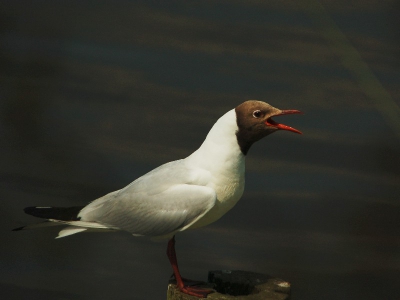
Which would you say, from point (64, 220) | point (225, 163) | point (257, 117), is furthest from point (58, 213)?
point (257, 117)

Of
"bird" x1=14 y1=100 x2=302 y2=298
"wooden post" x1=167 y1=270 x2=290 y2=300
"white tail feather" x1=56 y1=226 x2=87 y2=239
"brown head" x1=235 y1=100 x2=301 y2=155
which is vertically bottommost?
"wooden post" x1=167 y1=270 x2=290 y2=300

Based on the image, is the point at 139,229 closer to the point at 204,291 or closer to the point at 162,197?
the point at 162,197

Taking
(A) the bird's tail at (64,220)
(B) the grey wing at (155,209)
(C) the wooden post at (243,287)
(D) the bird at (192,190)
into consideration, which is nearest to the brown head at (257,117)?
(D) the bird at (192,190)

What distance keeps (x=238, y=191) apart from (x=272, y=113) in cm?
33

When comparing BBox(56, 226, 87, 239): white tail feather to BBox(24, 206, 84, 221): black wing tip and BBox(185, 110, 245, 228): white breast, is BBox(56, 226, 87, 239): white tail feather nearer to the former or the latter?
BBox(24, 206, 84, 221): black wing tip

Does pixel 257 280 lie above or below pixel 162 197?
below

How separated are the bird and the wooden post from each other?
47 mm

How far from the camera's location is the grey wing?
2789 millimetres

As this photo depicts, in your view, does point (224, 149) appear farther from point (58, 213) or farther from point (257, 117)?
point (58, 213)

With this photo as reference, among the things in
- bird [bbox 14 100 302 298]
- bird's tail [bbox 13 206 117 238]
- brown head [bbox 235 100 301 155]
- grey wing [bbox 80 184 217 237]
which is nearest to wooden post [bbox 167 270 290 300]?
bird [bbox 14 100 302 298]

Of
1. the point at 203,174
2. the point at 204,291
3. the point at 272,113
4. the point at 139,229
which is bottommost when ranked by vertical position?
the point at 204,291

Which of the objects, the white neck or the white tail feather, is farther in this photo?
the white tail feather

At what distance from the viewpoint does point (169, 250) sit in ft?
9.71

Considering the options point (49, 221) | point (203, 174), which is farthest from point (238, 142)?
point (49, 221)
